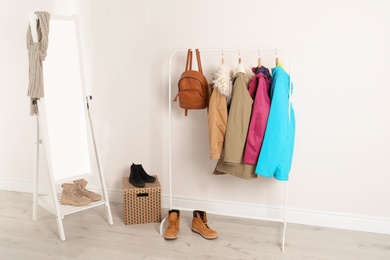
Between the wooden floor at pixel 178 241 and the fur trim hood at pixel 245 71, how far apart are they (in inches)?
44.4

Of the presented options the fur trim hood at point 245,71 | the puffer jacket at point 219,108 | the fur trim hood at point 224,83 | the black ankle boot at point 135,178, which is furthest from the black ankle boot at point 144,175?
the fur trim hood at point 245,71

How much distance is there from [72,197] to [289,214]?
168 cm

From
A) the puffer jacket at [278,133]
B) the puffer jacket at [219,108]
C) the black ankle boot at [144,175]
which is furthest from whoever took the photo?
the black ankle boot at [144,175]

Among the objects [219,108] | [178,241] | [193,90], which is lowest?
[178,241]

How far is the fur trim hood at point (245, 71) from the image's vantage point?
2.69 m

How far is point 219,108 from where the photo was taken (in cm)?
269

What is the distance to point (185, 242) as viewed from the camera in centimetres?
275

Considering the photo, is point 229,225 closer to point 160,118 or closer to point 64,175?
point 160,118

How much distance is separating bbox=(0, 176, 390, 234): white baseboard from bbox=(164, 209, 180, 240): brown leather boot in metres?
0.07

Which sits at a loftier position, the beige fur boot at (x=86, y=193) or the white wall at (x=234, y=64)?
the white wall at (x=234, y=64)

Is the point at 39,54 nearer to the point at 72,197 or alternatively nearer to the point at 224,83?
the point at 72,197

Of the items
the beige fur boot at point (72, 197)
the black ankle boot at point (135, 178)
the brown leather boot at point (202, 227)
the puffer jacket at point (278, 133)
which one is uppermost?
the puffer jacket at point (278, 133)

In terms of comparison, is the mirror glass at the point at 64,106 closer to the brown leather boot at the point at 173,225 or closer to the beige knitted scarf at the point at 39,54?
the beige knitted scarf at the point at 39,54

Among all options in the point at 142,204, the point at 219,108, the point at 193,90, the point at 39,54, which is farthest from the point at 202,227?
the point at 39,54
